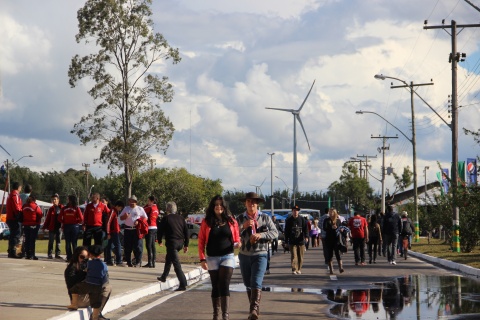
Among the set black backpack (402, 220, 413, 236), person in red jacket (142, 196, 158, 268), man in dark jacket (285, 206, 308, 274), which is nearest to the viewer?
man in dark jacket (285, 206, 308, 274)

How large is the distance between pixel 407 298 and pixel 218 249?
516 cm

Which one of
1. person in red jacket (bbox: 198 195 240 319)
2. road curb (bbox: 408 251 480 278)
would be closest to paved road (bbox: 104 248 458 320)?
road curb (bbox: 408 251 480 278)

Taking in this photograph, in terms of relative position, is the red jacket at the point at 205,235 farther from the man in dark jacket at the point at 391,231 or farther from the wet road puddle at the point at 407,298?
the man in dark jacket at the point at 391,231

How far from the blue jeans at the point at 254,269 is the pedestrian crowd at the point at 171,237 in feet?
0.05

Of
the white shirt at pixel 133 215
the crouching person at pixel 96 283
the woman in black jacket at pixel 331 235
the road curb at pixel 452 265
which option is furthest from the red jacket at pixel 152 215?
the crouching person at pixel 96 283

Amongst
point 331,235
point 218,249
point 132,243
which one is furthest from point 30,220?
point 218,249

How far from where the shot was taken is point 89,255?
12984mm

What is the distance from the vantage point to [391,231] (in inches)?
1135

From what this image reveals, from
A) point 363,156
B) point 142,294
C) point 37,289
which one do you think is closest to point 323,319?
point 142,294

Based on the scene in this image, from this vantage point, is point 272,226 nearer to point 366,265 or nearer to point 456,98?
point 366,265

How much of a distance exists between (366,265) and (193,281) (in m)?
8.41

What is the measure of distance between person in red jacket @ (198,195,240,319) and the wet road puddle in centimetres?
207

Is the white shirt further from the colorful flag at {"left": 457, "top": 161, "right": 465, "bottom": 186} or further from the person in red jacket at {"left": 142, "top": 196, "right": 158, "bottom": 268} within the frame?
the colorful flag at {"left": 457, "top": 161, "right": 465, "bottom": 186}

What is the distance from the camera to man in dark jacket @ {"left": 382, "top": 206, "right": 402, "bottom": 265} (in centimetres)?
2881
